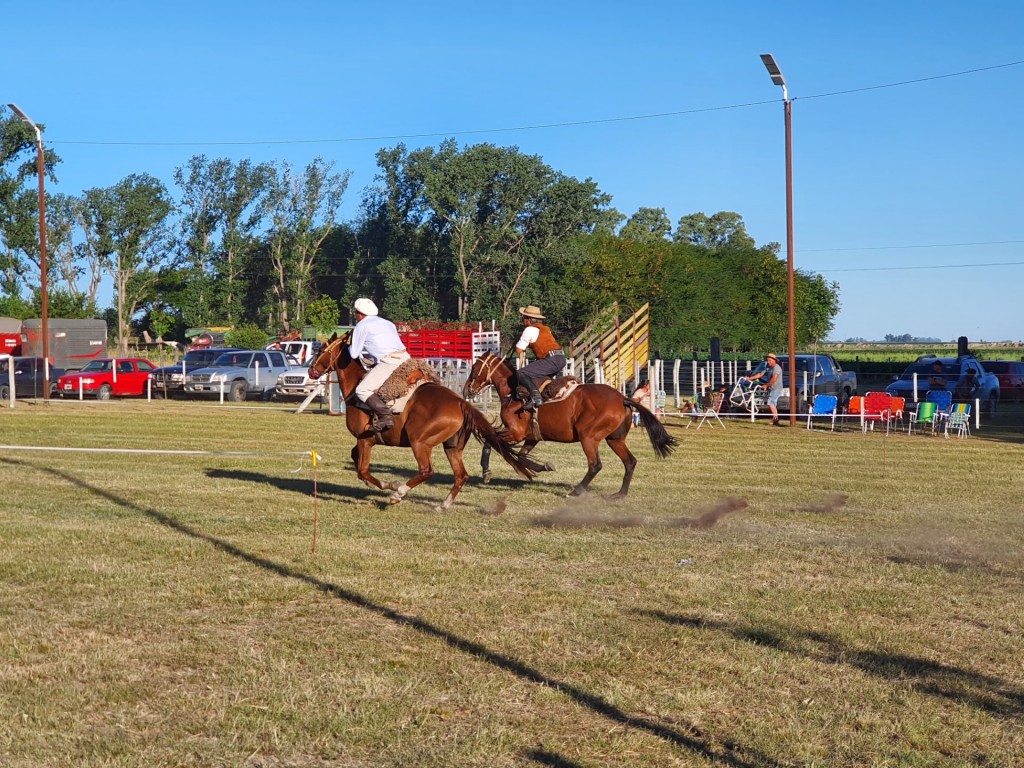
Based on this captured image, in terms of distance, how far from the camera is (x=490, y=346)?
37.7m

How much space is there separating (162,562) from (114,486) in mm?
5976

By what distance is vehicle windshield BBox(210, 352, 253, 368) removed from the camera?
40631 mm

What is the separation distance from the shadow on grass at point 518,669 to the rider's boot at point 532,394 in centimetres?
495

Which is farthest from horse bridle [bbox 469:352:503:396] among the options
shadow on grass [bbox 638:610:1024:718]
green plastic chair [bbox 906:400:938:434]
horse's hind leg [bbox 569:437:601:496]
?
green plastic chair [bbox 906:400:938:434]

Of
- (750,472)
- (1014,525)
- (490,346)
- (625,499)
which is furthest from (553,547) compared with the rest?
(490,346)

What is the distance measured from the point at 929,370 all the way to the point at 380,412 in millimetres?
28692

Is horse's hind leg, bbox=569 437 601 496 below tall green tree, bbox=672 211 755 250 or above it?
below

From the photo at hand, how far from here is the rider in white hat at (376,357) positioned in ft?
44.0

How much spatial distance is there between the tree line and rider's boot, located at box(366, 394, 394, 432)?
189ft

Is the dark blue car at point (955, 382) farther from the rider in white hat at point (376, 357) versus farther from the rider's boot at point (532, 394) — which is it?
the rider in white hat at point (376, 357)

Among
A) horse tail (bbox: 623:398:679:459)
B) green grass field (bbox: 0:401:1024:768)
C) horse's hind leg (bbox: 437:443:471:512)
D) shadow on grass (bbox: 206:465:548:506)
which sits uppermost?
horse tail (bbox: 623:398:679:459)

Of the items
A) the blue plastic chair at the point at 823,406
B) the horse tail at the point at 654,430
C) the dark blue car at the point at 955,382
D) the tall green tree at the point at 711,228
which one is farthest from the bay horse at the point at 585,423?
the tall green tree at the point at 711,228

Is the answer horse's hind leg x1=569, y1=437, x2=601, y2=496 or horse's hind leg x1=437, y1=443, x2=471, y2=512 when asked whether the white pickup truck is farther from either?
horse's hind leg x1=437, y1=443, x2=471, y2=512

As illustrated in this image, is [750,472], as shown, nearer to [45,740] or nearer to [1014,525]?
[1014,525]
